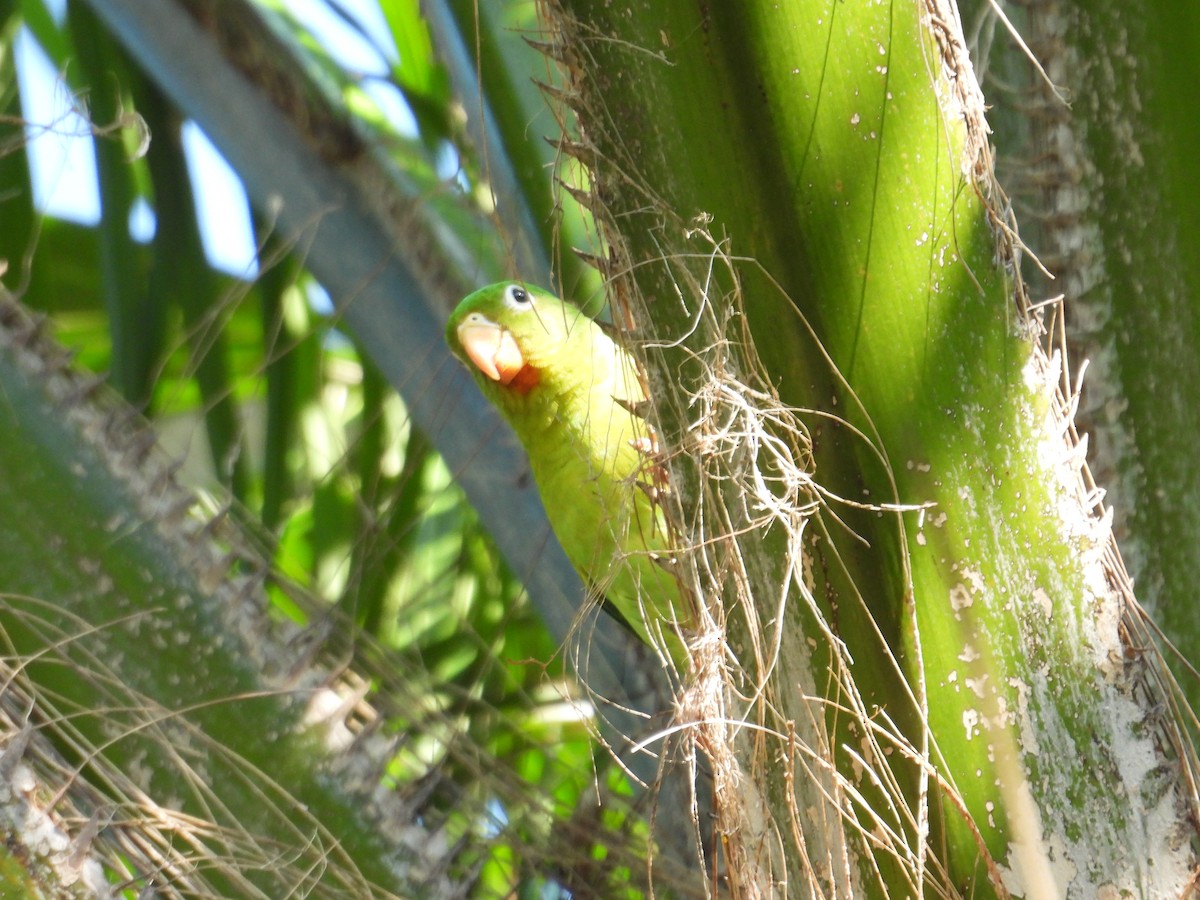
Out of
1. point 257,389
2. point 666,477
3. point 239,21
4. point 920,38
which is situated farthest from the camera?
point 257,389

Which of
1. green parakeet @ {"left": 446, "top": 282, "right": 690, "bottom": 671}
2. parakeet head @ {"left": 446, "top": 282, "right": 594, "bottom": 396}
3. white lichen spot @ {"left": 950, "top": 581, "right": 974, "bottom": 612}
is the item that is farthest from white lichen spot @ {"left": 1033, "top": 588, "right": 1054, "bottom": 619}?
parakeet head @ {"left": 446, "top": 282, "right": 594, "bottom": 396}

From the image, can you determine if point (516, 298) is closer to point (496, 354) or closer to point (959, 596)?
point (496, 354)

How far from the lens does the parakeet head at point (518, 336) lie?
1153mm

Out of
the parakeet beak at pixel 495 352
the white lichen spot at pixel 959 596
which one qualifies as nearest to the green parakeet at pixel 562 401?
the parakeet beak at pixel 495 352

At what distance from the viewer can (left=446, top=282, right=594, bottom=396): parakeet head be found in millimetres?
1153

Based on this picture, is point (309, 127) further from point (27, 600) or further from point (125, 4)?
point (27, 600)

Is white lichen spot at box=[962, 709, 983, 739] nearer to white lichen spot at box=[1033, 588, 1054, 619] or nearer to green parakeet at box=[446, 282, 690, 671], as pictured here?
white lichen spot at box=[1033, 588, 1054, 619]

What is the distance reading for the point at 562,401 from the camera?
4.06 ft

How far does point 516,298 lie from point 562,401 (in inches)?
5.0

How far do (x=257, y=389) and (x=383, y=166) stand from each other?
0.34 metres

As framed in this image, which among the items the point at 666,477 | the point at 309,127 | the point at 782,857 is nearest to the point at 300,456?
the point at 309,127

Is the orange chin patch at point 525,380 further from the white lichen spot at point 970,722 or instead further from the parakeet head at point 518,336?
the white lichen spot at point 970,722

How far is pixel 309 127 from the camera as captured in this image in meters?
1.02

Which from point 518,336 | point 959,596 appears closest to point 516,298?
point 518,336
